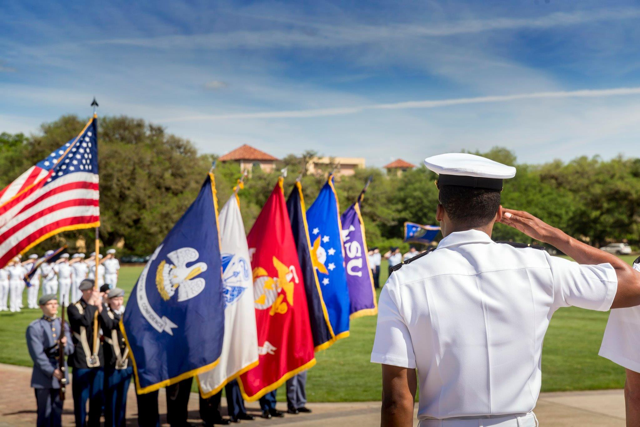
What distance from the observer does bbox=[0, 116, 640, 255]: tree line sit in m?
54.8

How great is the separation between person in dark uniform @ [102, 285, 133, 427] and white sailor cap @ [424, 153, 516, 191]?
658 cm

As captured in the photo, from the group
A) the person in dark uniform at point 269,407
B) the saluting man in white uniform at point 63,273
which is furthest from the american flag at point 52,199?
the saluting man in white uniform at point 63,273

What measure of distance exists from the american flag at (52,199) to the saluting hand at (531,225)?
658cm

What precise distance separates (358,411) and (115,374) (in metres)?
3.30

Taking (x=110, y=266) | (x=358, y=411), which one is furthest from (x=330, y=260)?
(x=110, y=266)

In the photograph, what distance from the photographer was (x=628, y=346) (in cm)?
289

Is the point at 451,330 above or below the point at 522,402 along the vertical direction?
above

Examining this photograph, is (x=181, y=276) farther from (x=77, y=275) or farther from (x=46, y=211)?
(x=77, y=275)

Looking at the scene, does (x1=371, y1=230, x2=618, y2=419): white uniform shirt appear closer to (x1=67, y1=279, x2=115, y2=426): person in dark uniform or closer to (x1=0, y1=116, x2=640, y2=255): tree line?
(x1=67, y1=279, x2=115, y2=426): person in dark uniform

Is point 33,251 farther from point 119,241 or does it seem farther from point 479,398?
point 479,398

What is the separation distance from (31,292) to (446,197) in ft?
78.9

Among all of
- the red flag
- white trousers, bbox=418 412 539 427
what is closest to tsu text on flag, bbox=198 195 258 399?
the red flag

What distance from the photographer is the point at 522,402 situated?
2.16m

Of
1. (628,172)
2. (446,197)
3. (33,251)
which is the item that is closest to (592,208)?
(628,172)
